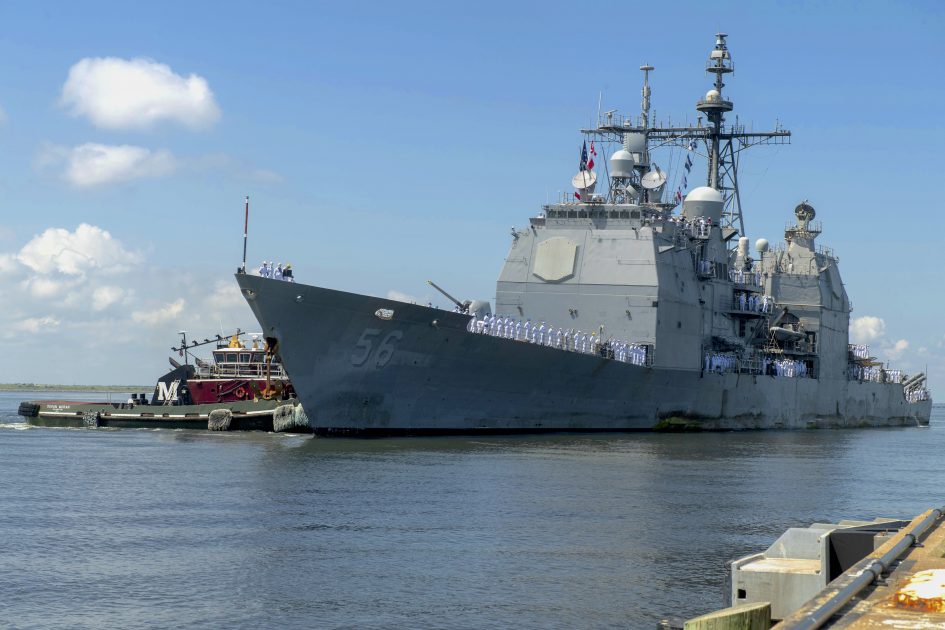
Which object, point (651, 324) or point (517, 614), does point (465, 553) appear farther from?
point (651, 324)

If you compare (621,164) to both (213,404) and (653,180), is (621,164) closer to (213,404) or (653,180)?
(653,180)

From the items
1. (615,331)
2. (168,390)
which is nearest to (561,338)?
(615,331)

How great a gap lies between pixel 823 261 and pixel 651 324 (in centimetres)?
1520

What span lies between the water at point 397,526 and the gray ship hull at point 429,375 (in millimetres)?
1056

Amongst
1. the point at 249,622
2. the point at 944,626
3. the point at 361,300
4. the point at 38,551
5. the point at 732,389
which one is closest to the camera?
the point at 944,626

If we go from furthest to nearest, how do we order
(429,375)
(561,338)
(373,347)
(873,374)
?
(873,374), (561,338), (429,375), (373,347)

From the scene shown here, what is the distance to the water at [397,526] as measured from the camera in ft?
A: 33.8

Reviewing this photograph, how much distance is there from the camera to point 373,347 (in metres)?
25.0

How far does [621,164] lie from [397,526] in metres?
22.9

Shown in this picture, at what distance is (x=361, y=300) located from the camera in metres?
24.4

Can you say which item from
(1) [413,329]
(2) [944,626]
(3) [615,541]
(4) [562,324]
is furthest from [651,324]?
(2) [944,626]

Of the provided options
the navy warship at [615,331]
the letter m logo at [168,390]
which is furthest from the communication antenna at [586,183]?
the letter m logo at [168,390]

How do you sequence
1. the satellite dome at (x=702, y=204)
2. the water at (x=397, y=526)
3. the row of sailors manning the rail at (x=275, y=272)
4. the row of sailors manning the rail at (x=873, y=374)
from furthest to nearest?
the row of sailors manning the rail at (x=873, y=374) → the satellite dome at (x=702, y=204) → the row of sailors manning the rail at (x=275, y=272) → the water at (x=397, y=526)

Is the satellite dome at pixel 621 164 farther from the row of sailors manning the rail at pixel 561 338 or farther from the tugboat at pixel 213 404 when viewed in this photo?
the tugboat at pixel 213 404
